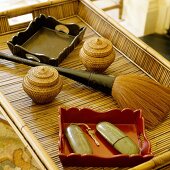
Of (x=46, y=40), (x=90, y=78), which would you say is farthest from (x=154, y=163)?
(x=46, y=40)

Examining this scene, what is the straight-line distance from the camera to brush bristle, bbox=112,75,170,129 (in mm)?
942

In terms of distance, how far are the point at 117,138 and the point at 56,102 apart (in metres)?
0.24

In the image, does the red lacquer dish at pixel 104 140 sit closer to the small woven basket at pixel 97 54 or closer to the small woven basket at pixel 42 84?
the small woven basket at pixel 42 84

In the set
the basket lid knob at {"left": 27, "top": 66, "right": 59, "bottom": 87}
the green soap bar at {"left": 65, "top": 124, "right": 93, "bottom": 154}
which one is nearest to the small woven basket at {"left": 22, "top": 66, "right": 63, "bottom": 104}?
the basket lid knob at {"left": 27, "top": 66, "right": 59, "bottom": 87}

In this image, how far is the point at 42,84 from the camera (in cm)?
95

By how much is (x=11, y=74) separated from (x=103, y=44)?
1.02 ft

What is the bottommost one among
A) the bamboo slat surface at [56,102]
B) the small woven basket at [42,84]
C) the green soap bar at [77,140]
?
the bamboo slat surface at [56,102]

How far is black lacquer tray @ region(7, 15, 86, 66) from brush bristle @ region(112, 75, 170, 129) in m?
0.26

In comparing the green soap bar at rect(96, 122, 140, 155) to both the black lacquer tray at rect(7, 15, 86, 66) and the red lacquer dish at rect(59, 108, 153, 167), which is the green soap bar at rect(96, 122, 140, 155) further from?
the black lacquer tray at rect(7, 15, 86, 66)

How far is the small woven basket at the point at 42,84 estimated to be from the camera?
37.5 inches

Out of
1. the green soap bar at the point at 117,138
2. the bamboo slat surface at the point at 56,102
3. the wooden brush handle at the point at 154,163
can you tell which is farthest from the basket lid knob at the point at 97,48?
the wooden brush handle at the point at 154,163

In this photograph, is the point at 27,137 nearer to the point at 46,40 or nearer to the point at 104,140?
the point at 104,140

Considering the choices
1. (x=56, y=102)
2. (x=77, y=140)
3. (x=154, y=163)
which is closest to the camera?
(x=154, y=163)

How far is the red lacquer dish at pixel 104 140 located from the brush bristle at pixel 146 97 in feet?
0.11
